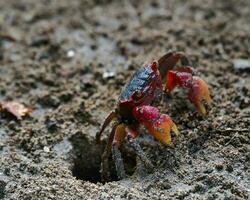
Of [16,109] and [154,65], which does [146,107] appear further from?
[16,109]

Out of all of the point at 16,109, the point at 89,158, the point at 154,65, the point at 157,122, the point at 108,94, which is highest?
the point at 154,65

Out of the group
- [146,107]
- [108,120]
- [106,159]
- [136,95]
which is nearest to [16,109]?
[108,120]

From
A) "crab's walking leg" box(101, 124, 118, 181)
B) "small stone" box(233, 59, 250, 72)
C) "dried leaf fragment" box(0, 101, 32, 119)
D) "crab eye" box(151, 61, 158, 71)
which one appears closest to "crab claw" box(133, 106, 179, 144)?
"crab's walking leg" box(101, 124, 118, 181)

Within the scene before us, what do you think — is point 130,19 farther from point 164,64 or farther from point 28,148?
point 28,148

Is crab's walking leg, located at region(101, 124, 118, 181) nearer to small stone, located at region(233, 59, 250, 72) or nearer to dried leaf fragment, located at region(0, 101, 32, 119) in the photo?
dried leaf fragment, located at region(0, 101, 32, 119)

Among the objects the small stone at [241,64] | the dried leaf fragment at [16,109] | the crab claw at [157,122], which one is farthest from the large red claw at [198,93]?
the dried leaf fragment at [16,109]

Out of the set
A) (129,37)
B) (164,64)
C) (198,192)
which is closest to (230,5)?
(129,37)

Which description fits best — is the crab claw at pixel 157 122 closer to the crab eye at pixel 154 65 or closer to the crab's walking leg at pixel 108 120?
the crab's walking leg at pixel 108 120
